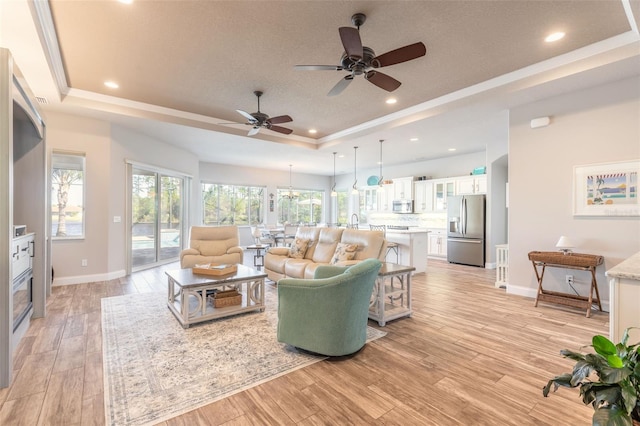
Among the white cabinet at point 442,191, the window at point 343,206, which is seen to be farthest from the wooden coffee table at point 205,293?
the window at point 343,206

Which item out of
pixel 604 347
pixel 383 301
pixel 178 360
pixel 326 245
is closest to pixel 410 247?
pixel 326 245

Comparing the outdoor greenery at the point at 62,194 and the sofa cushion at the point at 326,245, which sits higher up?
the outdoor greenery at the point at 62,194

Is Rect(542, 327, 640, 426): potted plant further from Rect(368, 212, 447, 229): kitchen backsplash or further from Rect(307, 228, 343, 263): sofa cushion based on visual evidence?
Rect(368, 212, 447, 229): kitchen backsplash

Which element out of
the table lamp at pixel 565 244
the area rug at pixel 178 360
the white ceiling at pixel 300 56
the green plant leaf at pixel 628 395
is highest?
the white ceiling at pixel 300 56

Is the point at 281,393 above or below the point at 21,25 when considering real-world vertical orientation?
below

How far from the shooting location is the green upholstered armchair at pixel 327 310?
2416 mm

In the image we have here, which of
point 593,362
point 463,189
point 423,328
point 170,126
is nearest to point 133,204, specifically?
point 170,126

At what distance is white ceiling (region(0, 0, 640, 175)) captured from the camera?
265 centimetres

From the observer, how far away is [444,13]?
2.68 metres

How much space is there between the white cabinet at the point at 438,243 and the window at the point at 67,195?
8114mm

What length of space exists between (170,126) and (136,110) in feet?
2.00

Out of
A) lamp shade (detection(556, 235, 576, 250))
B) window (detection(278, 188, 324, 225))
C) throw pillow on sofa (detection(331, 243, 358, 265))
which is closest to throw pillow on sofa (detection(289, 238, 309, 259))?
throw pillow on sofa (detection(331, 243, 358, 265))

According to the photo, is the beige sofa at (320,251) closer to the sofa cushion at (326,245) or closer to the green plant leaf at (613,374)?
the sofa cushion at (326,245)

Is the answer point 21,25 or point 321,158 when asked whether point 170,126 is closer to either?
point 21,25
